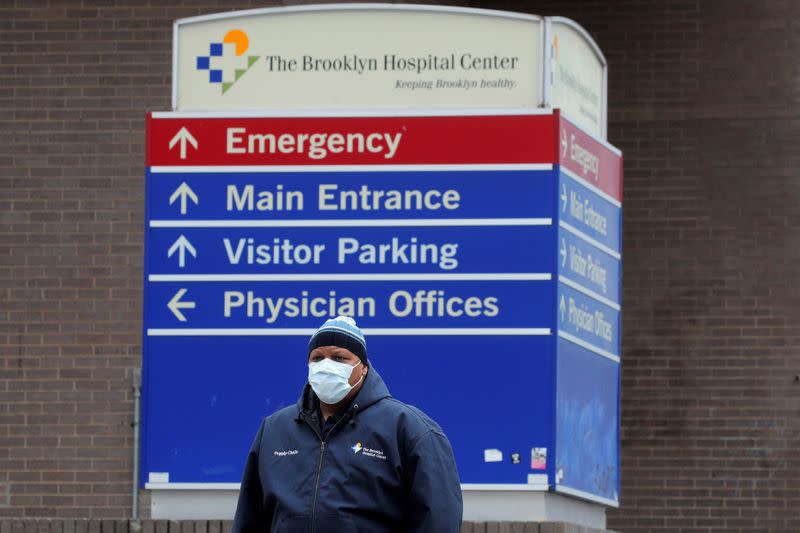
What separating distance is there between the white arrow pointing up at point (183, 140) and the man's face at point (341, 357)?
2.61 meters

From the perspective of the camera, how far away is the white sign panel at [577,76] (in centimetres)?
789

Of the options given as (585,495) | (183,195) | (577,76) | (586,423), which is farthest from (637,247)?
(183,195)

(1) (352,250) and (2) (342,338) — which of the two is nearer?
(2) (342,338)

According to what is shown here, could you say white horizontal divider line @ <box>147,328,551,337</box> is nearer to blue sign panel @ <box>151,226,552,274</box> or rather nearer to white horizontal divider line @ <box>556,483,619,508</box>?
blue sign panel @ <box>151,226,552,274</box>

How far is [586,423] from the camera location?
319 inches

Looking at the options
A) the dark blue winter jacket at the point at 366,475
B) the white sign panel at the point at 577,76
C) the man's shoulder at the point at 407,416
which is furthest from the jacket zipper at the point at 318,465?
the white sign panel at the point at 577,76

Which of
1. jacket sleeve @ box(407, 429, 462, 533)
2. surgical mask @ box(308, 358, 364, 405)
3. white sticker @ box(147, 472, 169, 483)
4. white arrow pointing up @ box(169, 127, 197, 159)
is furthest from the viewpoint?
white arrow pointing up @ box(169, 127, 197, 159)

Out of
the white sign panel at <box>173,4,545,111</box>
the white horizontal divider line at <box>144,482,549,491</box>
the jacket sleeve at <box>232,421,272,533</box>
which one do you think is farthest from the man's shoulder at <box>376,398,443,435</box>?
the white sign panel at <box>173,4,545,111</box>

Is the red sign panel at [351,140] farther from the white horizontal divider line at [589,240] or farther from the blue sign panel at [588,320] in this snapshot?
the blue sign panel at [588,320]

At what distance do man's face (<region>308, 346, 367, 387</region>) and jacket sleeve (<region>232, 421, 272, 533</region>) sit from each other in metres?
0.32

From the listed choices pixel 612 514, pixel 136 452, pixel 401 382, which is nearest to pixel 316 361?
pixel 401 382

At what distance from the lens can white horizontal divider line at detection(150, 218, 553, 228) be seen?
303 inches

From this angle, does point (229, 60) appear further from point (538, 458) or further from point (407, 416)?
point (407, 416)

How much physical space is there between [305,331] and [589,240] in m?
1.44
